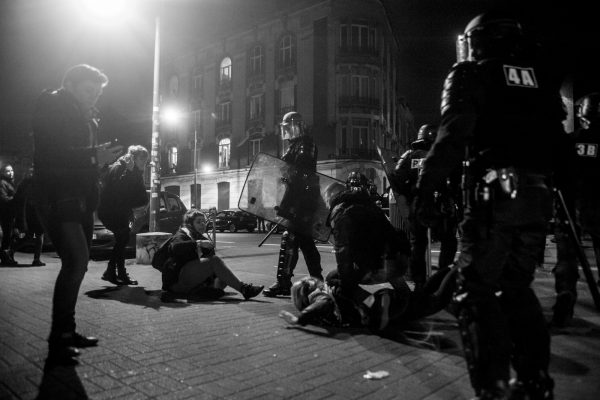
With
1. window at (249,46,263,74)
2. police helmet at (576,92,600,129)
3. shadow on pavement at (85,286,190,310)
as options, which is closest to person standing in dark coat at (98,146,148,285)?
shadow on pavement at (85,286,190,310)

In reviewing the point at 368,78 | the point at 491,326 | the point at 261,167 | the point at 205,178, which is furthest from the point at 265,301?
the point at 205,178

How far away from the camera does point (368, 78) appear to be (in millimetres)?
35750

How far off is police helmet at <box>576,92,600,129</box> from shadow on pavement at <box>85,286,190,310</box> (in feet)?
14.8

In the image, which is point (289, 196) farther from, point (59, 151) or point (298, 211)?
point (59, 151)

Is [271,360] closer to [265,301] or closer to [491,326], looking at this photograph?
[491,326]

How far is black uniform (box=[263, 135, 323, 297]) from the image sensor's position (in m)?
5.08

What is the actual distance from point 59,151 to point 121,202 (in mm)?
3333

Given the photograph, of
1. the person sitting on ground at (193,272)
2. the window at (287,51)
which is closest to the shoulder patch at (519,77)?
the person sitting on ground at (193,272)

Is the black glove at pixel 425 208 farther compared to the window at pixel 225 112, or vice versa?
the window at pixel 225 112

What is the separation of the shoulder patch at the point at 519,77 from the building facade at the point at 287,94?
1145 inches

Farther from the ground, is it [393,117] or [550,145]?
[393,117]

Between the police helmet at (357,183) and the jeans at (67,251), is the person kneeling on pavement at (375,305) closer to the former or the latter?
the police helmet at (357,183)

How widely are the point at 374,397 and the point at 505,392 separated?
696mm

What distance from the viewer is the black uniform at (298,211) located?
508 centimetres
